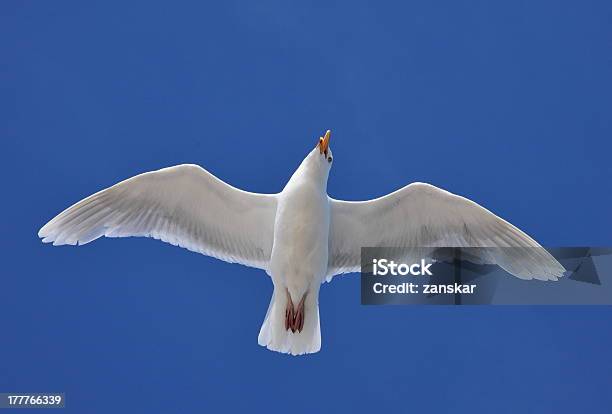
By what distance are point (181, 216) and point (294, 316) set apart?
5.11 feet

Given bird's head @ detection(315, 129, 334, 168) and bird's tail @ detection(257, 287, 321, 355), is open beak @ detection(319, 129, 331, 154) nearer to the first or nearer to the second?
bird's head @ detection(315, 129, 334, 168)

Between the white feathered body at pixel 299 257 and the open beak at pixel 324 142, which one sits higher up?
the open beak at pixel 324 142

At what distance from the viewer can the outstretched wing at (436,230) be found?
742 inches

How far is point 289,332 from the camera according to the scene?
1861cm

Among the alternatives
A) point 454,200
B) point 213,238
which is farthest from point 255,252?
point 454,200

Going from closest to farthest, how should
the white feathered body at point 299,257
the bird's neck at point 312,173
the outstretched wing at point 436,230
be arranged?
the white feathered body at point 299,257, the bird's neck at point 312,173, the outstretched wing at point 436,230

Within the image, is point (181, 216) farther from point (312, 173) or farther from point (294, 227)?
point (312, 173)

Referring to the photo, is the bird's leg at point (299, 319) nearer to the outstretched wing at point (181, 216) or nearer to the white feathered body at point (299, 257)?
the white feathered body at point (299, 257)

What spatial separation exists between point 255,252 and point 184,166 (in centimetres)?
122

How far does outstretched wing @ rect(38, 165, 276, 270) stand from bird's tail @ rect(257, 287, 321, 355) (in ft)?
2.49

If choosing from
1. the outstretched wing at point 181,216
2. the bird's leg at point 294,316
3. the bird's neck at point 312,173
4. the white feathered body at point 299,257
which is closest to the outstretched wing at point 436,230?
the bird's neck at point 312,173

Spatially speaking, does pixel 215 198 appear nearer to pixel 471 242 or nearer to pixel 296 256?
pixel 296 256

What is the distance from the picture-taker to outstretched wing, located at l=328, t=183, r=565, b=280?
18.8 metres

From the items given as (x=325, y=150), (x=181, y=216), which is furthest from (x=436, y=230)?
(x=181, y=216)
